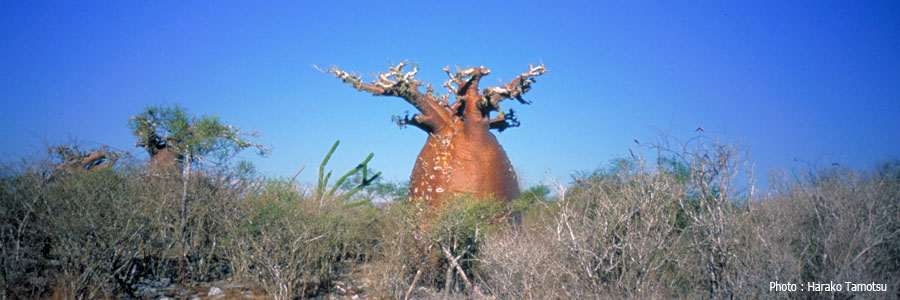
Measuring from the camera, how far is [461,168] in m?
8.09

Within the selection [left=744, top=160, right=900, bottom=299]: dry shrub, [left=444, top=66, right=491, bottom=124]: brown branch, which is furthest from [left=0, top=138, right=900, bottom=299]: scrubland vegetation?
[left=444, top=66, right=491, bottom=124]: brown branch

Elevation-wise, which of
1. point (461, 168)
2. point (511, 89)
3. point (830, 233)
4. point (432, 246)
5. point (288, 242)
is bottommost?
point (288, 242)

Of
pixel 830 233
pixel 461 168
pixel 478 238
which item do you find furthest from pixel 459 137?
pixel 830 233

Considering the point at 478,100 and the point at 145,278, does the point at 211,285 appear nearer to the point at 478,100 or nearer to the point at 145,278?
the point at 145,278

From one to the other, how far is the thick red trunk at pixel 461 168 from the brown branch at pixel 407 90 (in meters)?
0.24

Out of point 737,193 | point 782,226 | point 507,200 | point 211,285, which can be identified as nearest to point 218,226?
point 211,285

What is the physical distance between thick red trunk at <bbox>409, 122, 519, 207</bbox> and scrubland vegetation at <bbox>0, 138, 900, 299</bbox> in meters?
0.54

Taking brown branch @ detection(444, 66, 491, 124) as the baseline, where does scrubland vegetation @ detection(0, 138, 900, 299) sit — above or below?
below

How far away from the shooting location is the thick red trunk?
8.02 metres

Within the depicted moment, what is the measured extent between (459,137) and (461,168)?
0.57m

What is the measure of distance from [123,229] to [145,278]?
1657 mm

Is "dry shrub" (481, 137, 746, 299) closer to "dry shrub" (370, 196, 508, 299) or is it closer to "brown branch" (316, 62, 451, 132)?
"dry shrub" (370, 196, 508, 299)

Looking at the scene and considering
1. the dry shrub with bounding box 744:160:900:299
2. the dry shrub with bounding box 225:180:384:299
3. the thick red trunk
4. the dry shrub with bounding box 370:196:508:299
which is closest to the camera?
the dry shrub with bounding box 744:160:900:299

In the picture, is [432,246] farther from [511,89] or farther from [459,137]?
[511,89]
